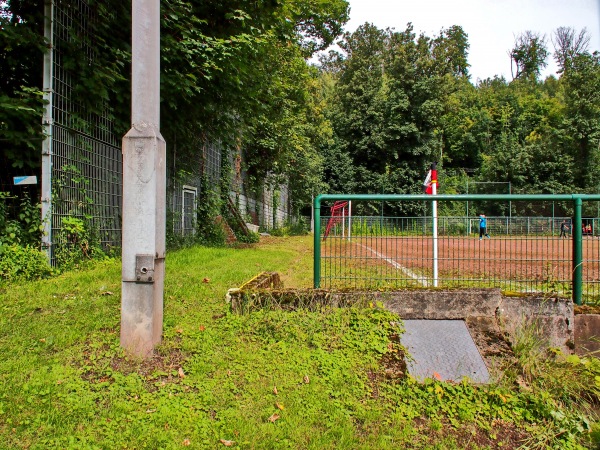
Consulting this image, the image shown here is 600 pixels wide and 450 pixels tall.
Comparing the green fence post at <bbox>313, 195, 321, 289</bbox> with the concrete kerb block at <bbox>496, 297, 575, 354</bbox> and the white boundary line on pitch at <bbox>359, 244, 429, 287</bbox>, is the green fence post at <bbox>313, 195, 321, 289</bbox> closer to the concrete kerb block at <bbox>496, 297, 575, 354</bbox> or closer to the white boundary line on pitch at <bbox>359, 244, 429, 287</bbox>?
the white boundary line on pitch at <bbox>359, 244, 429, 287</bbox>

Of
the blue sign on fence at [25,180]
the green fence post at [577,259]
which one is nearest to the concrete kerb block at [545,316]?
the green fence post at [577,259]

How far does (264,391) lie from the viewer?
2.86m

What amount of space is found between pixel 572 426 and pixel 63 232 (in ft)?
23.7

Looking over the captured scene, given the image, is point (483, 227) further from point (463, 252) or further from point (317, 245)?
point (317, 245)

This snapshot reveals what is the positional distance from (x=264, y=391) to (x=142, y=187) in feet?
5.82

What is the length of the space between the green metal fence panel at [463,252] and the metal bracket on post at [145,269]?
72.1 inches

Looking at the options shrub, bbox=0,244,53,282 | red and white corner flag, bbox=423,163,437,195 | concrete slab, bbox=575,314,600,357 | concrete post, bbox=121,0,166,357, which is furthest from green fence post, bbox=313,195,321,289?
shrub, bbox=0,244,53,282

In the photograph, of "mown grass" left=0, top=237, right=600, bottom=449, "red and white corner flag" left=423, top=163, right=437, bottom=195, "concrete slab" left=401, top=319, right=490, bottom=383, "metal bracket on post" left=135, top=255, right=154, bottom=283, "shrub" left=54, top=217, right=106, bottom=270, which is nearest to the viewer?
"mown grass" left=0, top=237, right=600, bottom=449

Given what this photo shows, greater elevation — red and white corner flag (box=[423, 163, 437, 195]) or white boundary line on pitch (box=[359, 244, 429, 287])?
red and white corner flag (box=[423, 163, 437, 195])

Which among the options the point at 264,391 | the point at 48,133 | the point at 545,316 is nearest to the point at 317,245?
the point at 264,391

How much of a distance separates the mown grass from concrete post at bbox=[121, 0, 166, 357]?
0.39 meters

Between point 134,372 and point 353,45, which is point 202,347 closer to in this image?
point 134,372

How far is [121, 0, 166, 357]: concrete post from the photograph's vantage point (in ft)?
10.0

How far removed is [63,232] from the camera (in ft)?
22.2
